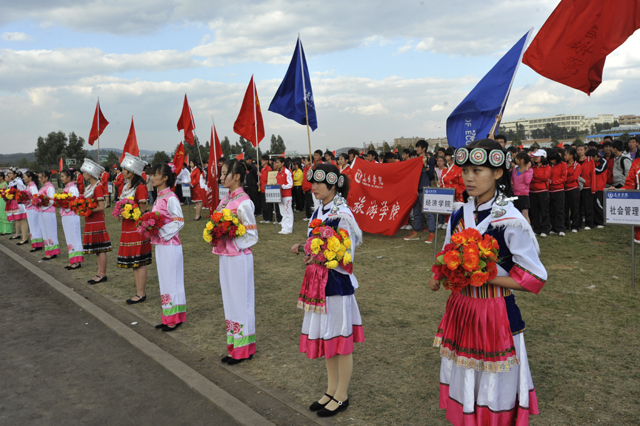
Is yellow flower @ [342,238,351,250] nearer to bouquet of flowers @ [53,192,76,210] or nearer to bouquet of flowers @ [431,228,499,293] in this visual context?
bouquet of flowers @ [431,228,499,293]

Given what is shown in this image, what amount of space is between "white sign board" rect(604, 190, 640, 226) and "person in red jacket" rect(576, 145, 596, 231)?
4969 millimetres

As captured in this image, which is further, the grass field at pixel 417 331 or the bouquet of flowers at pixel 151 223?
the bouquet of flowers at pixel 151 223

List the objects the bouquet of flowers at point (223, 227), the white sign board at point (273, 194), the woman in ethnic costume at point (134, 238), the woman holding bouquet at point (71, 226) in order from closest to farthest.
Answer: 1. the bouquet of flowers at point (223, 227)
2. the woman in ethnic costume at point (134, 238)
3. the woman holding bouquet at point (71, 226)
4. the white sign board at point (273, 194)

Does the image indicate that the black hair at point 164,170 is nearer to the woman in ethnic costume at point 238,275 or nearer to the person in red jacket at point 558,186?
the woman in ethnic costume at point 238,275

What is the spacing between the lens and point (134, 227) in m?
6.66

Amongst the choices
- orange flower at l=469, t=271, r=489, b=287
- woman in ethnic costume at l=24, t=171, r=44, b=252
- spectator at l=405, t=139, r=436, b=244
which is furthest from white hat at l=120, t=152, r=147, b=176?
woman in ethnic costume at l=24, t=171, r=44, b=252

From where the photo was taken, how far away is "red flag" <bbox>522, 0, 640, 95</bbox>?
3.47 metres

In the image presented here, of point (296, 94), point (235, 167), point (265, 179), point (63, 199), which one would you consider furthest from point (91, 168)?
point (265, 179)

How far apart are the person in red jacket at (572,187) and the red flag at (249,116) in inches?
347

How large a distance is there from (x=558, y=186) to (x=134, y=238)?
393 inches

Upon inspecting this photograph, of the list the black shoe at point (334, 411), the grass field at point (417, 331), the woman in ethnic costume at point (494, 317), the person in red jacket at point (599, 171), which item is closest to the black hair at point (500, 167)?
the woman in ethnic costume at point (494, 317)

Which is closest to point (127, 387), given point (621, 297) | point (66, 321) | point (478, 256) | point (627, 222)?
point (66, 321)

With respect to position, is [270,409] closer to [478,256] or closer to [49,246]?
[478,256]

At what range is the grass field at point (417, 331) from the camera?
148 inches
